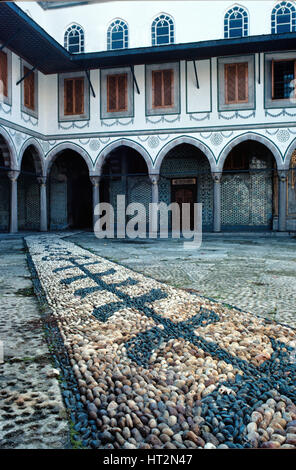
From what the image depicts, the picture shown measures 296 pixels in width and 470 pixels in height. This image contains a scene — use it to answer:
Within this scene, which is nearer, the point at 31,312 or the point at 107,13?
the point at 31,312

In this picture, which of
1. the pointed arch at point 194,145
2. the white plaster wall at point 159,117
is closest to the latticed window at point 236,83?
the white plaster wall at point 159,117

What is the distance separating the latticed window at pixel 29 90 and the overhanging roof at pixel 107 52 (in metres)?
0.54

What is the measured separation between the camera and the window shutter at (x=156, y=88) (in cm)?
1711

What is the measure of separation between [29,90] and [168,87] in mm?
6043

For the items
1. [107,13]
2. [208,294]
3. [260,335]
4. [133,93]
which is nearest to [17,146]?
[133,93]

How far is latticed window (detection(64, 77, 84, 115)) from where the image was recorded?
59.0 feet

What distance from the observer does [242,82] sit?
53.8ft

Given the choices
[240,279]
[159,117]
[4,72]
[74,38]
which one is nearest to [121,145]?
[159,117]

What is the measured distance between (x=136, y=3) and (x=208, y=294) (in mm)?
17859

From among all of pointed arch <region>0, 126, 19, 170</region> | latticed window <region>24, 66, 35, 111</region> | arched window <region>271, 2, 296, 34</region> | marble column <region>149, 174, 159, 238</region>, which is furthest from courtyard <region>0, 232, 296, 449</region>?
arched window <region>271, 2, 296, 34</region>

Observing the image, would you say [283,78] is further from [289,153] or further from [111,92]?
[111,92]

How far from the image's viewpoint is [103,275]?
5.15m
